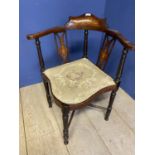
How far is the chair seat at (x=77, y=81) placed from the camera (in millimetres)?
1163

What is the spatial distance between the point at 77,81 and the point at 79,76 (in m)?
0.06

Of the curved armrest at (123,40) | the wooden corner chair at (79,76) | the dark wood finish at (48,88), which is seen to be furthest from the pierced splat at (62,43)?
the curved armrest at (123,40)

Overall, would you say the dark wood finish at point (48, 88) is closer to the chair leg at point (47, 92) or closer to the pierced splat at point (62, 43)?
the chair leg at point (47, 92)

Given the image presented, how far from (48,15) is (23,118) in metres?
0.85

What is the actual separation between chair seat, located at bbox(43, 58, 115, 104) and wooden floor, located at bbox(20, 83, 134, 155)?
15.6 inches

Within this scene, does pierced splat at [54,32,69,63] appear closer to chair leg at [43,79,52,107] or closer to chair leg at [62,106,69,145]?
chair leg at [43,79,52,107]

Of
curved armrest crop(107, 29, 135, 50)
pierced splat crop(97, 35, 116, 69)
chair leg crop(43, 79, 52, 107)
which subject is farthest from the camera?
chair leg crop(43, 79, 52, 107)

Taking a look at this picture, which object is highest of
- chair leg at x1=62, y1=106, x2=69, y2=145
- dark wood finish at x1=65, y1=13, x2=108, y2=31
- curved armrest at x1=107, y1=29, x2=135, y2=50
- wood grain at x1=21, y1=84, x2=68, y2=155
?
dark wood finish at x1=65, y1=13, x2=108, y2=31

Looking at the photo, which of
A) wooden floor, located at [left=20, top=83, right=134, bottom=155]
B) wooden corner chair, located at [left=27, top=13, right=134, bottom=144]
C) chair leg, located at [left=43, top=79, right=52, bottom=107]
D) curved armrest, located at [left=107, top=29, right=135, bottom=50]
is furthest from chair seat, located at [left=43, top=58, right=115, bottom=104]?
wooden floor, located at [left=20, top=83, right=134, bottom=155]

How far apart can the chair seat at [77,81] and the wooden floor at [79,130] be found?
40 centimetres

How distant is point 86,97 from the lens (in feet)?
3.83

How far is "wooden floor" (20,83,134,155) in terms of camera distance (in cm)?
134
